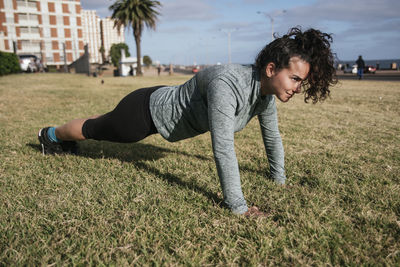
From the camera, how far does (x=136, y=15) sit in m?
35.8

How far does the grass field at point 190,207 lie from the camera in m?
1.88

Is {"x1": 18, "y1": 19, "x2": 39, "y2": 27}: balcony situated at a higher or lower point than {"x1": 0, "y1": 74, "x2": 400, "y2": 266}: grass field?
higher

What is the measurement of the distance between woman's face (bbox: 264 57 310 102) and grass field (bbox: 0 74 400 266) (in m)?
0.92

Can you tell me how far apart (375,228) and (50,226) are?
2308 millimetres

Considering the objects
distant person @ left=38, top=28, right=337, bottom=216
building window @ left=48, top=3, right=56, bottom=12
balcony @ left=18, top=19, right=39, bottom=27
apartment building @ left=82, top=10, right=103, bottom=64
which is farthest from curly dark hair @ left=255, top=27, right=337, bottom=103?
apartment building @ left=82, top=10, right=103, bottom=64

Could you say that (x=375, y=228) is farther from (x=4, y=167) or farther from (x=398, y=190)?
(x=4, y=167)

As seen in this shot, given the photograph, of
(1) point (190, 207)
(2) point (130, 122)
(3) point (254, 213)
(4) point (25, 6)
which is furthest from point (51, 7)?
(3) point (254, 213)

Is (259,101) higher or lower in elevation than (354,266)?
higher

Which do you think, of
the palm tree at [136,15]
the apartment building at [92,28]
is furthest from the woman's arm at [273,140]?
the apartment building at [92,28]

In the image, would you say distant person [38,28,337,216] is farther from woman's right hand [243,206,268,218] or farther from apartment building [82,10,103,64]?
apartment building [82,10,103,64]

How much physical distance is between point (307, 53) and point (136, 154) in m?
2.66

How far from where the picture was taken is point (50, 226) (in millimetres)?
2199

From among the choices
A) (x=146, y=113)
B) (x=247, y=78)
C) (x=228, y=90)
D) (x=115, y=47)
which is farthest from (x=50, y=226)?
(x=115, y=47)

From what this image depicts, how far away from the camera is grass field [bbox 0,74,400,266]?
1.88 m
